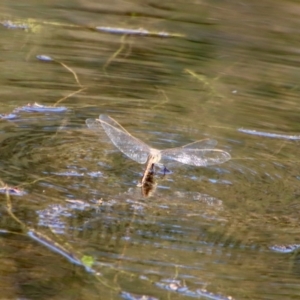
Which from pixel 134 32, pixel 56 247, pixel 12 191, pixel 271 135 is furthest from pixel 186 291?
pixel 134 32

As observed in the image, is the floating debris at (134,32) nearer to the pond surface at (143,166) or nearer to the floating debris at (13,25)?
the pond surface at (143,166)

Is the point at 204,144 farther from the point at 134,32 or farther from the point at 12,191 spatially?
the point at 134,32

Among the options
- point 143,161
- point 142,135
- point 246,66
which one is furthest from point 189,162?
point 246,66

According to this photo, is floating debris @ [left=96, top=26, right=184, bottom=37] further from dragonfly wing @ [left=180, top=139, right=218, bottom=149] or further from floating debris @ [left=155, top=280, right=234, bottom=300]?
floating debris @ [left=155, top=280, right=234, bottom=300]

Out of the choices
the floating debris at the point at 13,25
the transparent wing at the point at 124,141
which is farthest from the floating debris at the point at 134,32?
the transparent wing at the point at 124,141

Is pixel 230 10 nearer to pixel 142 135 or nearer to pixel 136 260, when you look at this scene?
pixel 142 135

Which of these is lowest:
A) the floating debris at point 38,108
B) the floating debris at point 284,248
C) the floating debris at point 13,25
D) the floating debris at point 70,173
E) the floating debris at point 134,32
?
the floating debris at point 284,248
